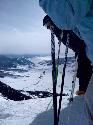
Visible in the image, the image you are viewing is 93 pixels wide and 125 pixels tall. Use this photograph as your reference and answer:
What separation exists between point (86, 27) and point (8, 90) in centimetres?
1099

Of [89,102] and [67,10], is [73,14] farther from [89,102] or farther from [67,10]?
[89,102]

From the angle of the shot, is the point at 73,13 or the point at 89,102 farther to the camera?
the point at 89,102

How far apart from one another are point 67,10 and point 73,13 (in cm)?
5

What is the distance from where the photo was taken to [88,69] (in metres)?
6.90

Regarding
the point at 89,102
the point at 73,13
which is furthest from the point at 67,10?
the point at 89,102

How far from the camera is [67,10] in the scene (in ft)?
6.28

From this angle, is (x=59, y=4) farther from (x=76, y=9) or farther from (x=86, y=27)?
(x=86, y=27)

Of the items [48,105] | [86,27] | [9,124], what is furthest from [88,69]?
[86,27]

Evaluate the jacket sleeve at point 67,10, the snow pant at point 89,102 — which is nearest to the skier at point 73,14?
the jacket sleeve at point 67,10

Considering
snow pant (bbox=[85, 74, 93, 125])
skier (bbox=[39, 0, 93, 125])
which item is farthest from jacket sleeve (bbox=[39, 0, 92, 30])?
snow pant (bbox=[85, 74, 93, 125])

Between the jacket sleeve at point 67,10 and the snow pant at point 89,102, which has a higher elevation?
the jacket sleeve at point 67,10

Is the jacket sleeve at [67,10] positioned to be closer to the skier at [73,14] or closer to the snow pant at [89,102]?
the skier at [73,14]

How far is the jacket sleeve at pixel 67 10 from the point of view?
1854 mm

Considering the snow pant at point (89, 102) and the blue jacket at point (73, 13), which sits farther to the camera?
the snow pant at point (89, 102)
